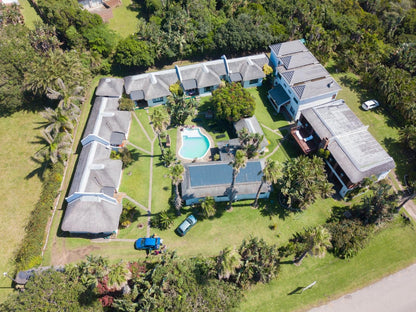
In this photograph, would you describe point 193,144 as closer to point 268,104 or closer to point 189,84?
point 189,84

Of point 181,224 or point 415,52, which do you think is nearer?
point 181,224

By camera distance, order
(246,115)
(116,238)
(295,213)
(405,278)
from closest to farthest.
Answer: (405,278)
(116,238)
(295,213)
(246,115)

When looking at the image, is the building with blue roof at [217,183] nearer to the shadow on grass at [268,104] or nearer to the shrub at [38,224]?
the shadow on grass at [268,104]

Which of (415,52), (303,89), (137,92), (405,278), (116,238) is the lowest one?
(116,238)

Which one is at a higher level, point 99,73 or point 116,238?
point 99,73

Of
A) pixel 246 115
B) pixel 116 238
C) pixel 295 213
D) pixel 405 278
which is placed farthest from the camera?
pixel 246 115

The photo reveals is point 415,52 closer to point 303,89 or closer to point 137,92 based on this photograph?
point 303,89

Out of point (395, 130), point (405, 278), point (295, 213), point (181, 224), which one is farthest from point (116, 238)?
point (395, 130)

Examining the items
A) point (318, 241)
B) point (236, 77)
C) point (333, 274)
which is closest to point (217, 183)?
point (318, 241)
